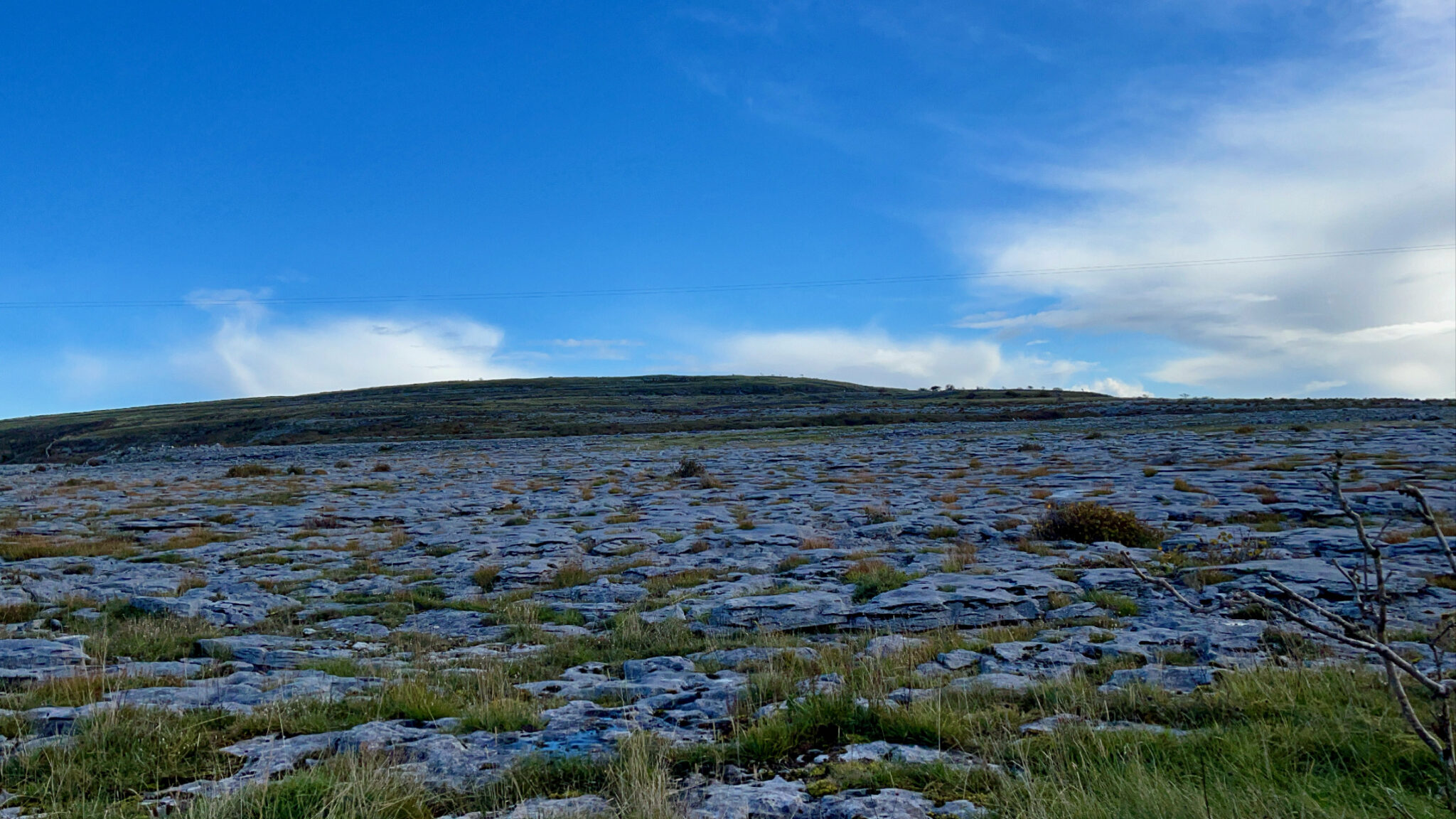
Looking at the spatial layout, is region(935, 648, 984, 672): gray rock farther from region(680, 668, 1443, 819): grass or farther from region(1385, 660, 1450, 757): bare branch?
region(1385, 660, 1450, 757): bare branch

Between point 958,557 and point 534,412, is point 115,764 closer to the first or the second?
point 958,557

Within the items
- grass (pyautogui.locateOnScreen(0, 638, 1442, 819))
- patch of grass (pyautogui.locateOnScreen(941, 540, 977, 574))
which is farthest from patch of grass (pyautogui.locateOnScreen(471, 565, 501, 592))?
patch of grass (pyautogui.locateOnScreen(941, 540, 977, 574))

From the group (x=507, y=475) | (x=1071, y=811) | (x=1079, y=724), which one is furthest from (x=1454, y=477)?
(x=507, y=475)

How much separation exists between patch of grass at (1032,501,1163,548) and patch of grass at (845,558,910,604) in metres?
3.45

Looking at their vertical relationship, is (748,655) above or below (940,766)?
below

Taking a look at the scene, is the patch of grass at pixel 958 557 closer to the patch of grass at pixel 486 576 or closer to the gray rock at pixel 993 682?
the gray rock at pixel 993 682

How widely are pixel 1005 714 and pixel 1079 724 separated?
433 millimetres

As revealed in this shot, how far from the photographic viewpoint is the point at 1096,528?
12.5m

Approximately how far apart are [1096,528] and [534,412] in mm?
89054

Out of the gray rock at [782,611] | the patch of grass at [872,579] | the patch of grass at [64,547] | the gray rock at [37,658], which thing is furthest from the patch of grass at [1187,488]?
the patch of grass at [64,547]

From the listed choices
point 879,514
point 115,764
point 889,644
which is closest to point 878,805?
point 889,644

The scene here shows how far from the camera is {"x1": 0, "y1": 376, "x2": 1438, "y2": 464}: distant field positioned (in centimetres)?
7044

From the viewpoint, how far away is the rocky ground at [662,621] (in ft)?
14.9

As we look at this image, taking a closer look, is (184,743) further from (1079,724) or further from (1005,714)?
(1079,724)
